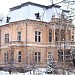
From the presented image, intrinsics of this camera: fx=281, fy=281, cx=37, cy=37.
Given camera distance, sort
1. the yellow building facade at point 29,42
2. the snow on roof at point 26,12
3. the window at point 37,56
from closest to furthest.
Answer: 1. the yellow building facade at point 29,42
2. the window at point 37,56
3. the snow on roof at point 26,12

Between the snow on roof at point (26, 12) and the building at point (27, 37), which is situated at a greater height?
the snow on roof at point (26, 12)

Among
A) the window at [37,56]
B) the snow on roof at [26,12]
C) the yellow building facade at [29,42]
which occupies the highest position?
the snow on roof at [26,12]

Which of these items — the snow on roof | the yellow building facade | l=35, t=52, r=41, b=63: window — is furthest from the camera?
the snow on roof

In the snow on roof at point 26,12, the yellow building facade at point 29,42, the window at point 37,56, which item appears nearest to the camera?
the yellow building facade at point 29,42

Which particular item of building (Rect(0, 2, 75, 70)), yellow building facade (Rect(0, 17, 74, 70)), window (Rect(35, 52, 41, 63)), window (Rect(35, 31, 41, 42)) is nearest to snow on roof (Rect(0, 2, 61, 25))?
building (Rect(0, 2, 75, 70))

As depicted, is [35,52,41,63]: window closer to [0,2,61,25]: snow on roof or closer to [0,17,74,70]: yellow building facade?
[0,17,74,70]: yellow building facade

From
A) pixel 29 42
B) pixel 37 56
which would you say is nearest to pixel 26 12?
pixel 29 42

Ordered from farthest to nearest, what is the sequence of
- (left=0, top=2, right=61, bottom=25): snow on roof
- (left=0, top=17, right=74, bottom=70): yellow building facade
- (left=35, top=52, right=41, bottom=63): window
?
(left=0, top=2, right=61, bottom=25): snow on roof
(left=35, top=52, right=41, bottom=63): window
(left=0, top=17, right=74, bottom=70): yellow building facade

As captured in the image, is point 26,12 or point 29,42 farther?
point 26,12

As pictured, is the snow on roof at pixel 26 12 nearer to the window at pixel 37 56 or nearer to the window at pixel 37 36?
the window at pixel 37 36

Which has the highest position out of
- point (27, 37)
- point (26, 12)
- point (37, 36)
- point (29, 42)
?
point (26, 12)

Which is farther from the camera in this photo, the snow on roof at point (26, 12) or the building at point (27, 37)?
the snow on roof at point (26, 12)

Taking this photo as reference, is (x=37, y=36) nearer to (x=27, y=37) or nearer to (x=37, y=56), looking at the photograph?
(x=27, y=37)

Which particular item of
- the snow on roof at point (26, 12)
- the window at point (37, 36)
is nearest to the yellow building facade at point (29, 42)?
the window at point (37, 36)
